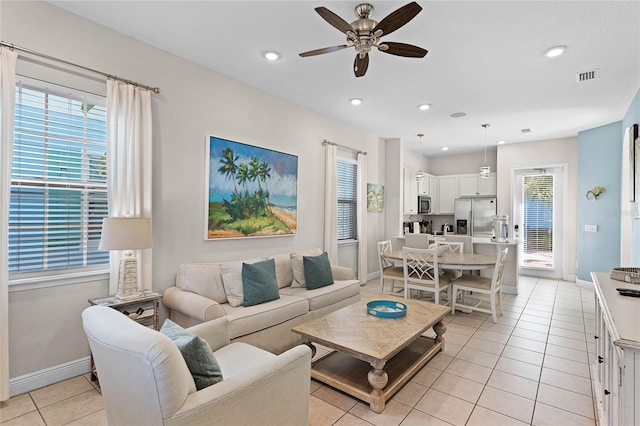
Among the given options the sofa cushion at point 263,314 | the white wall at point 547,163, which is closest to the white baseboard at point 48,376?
the sofa cushion at point 263,314

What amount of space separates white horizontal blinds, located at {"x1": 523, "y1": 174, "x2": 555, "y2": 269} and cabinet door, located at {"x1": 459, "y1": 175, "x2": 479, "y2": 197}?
106 centimetres

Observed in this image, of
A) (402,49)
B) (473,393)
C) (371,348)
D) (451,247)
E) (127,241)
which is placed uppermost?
(402,49)

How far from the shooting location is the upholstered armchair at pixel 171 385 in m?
1.25

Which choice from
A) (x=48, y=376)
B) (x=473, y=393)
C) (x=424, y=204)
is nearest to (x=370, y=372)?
(x=473, y=393)

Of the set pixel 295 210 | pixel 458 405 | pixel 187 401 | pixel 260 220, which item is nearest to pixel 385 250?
pixel 295 210

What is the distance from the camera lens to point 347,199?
586 cm

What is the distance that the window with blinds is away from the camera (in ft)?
18.8

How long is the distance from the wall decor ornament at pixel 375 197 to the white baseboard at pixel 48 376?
16.1 ft

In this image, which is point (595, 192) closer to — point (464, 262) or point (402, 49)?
point (464, 262)

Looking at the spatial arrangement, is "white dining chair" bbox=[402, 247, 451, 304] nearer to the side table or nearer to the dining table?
the dining table

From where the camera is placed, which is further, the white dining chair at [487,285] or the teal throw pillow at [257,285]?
the white dining chair at [487,285]

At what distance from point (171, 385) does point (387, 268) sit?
4191 mm

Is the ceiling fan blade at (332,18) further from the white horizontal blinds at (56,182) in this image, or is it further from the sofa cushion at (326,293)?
the sofa cushion at (326,293)

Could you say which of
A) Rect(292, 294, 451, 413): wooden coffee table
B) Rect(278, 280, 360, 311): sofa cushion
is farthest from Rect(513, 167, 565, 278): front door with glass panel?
Rect(292, 294, 451, 413): wooden coffee table
